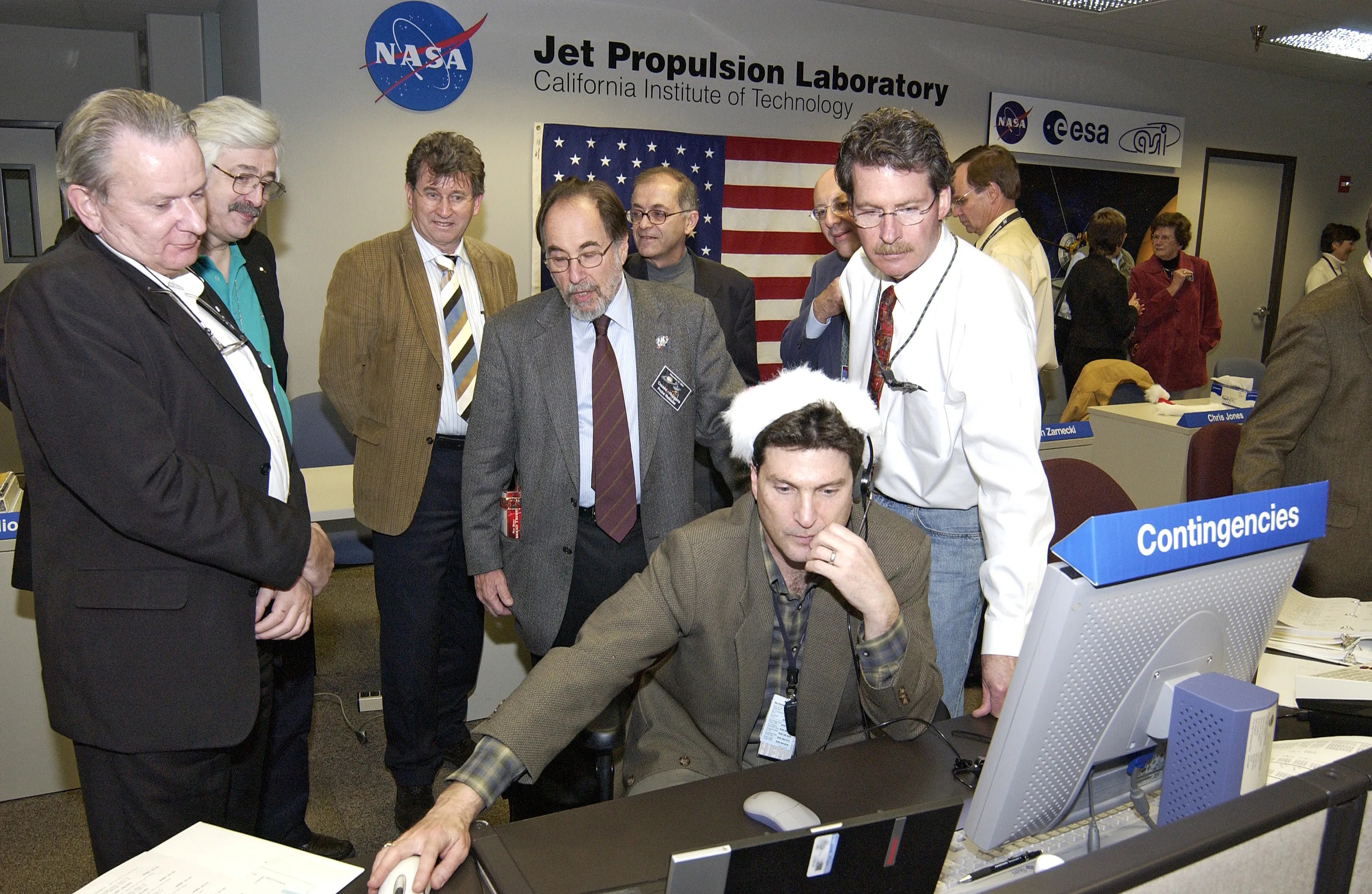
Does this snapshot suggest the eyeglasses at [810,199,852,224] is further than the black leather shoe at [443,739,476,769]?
Yes

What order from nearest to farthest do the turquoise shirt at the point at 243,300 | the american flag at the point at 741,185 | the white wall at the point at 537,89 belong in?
the turquoise shirt at the point at 243,300 → the white wall at the point at 537,89 → the american flag at the point at 741,185

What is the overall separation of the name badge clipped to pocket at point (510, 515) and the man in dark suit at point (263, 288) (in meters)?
0.52

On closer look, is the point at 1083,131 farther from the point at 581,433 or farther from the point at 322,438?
the point at 581,433

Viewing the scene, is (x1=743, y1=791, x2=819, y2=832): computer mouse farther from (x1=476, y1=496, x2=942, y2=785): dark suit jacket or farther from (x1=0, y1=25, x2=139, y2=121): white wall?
(x1=0, y1=25, x2=139, y2=121): white wall

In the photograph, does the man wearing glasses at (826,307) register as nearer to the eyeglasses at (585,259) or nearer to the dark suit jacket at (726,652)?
the eyeglasses at (585,259)

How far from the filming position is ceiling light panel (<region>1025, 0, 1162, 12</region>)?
235 inches

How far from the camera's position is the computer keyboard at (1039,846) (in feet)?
3.87

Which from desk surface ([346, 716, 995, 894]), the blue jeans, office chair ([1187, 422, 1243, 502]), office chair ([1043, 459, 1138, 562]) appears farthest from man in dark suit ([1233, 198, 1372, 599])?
desk surface ([346, 716, 995, 894])

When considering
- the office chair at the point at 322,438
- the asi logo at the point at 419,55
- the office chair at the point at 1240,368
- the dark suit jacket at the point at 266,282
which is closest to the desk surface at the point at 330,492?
the office chair at the point at 322,438

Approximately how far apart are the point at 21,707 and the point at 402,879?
234 centimetres

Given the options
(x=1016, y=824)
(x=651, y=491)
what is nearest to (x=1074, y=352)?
(x=651, y=491)

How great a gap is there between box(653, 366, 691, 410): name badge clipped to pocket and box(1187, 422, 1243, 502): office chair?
169 cm

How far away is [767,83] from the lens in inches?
234

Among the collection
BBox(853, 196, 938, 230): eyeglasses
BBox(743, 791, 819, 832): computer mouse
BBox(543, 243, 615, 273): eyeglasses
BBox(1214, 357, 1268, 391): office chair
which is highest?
BBox(853, 196, 938, 230): eyeglasses
